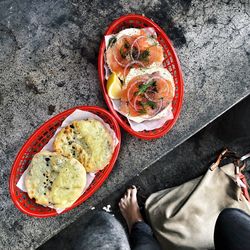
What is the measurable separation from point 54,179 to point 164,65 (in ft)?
3.57

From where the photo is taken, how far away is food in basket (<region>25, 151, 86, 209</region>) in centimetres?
269

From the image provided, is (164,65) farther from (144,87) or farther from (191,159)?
(191,159)

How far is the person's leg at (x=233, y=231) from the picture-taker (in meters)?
2.50

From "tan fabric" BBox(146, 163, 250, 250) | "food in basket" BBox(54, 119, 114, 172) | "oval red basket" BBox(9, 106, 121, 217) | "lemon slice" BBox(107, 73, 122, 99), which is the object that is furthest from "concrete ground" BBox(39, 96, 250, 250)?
"lemon slice" BBox(107, 73, 122, 99)

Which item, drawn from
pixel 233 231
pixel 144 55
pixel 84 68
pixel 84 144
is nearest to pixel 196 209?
pixel 233 231

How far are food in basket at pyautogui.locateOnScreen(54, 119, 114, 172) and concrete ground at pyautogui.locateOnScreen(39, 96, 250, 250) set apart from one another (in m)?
0.71

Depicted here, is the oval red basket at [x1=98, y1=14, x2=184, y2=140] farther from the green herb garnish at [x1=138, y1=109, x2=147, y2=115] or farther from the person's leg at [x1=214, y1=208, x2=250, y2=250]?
the person's leg at [x1=214, y1=208, x2=250, y2=250]

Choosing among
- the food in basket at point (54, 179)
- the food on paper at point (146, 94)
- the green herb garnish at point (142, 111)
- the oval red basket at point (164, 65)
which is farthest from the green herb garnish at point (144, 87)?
the food in basket at point (54, 179)

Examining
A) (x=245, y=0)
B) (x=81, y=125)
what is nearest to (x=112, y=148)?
(x=81, y=125)

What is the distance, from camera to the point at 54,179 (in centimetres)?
272

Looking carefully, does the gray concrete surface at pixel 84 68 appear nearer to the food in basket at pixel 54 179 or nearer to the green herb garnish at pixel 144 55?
the food in basket at pixel 54 179

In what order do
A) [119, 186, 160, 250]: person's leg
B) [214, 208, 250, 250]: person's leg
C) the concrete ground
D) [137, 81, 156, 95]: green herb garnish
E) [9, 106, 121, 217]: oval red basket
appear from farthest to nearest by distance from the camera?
1. the concrete ground
2. [119, 186, 160, 250]: person's leg
3. [9, 106, 121, 217]: oval red basket
4. [137, 81, 156, 95]: green herb garnish
5. [214, 208, 250, 250]: person's leg

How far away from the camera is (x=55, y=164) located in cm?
271

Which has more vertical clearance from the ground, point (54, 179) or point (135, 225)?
point (54, 179)
